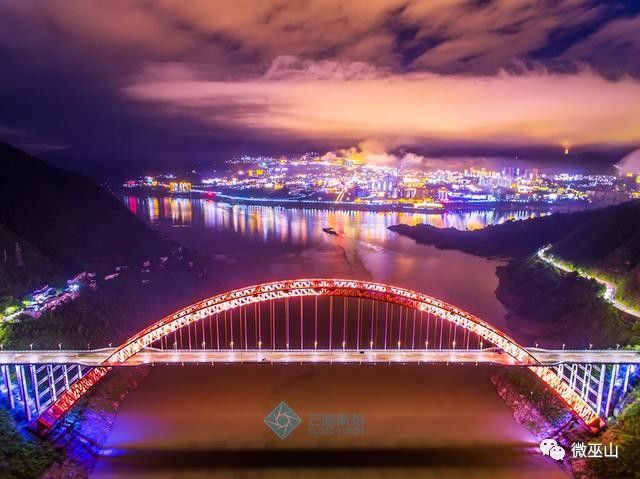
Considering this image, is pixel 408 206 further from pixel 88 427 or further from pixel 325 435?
pixel 88 427

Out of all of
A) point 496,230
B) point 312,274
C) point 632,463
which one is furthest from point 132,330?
point 496,230

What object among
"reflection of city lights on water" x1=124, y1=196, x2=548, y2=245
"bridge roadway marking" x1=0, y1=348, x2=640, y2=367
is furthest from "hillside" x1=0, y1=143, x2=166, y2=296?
"reflection of city lights on water" x1=124, y1=196, x2=548, y2=245

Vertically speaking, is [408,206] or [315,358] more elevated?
[408,206]

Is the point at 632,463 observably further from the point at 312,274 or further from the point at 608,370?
the point at 312,274

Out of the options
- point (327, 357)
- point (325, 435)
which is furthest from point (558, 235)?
point (325, 435)

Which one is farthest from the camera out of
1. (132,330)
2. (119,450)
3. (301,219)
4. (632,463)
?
(301,219)

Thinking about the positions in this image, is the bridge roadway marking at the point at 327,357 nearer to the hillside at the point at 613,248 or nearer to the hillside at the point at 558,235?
the hillside at the point at 613,248
